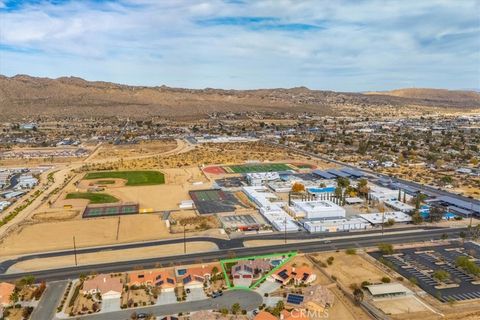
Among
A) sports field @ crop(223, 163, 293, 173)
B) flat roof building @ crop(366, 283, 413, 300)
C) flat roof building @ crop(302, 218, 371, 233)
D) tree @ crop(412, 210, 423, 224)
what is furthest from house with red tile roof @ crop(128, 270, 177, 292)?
sports field @ crop(223, 163, 293, 173)

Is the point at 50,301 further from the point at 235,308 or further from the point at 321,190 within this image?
the point at 321,190

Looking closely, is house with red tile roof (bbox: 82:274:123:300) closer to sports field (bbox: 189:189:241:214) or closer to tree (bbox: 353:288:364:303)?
tree (bbox: 353:288:364:303)

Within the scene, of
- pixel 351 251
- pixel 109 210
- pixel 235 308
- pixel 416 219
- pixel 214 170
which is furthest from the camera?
pixel 214 170

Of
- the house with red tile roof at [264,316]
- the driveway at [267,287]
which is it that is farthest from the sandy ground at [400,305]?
the house with red tile roof at [264,316]

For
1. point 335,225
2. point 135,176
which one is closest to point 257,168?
point 135,176

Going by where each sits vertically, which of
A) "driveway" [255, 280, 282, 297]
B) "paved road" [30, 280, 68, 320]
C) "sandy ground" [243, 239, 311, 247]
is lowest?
"paved road" [30, 280, 68, 320]

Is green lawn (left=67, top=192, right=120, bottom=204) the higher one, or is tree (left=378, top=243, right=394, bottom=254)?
tree (left=378, top=243, right=394, bottom=254)
